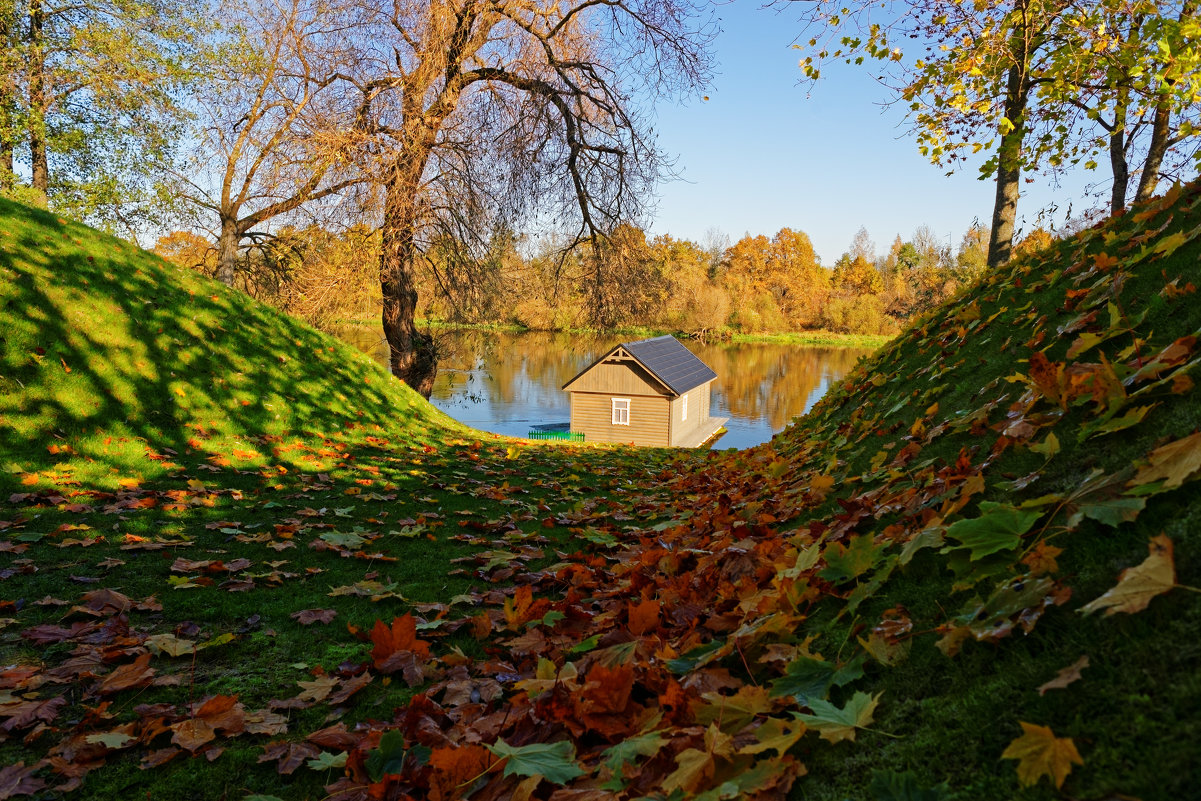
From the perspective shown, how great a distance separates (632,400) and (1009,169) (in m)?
22.7

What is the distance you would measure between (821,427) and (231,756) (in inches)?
231

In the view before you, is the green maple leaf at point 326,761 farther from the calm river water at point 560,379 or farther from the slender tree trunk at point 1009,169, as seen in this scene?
the calm river water at point 560,379

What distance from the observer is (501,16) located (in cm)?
1367

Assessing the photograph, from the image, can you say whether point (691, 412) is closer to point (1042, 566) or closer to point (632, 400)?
point (632, 400)

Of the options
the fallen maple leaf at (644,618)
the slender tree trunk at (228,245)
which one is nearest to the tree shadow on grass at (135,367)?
the fallen maple leaf at (644,618)

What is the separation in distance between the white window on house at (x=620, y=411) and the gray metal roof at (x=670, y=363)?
7.28 feet

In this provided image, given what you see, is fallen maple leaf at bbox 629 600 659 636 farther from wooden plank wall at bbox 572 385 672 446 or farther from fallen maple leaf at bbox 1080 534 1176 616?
wooden plank wall at bbox 572 385 672 446

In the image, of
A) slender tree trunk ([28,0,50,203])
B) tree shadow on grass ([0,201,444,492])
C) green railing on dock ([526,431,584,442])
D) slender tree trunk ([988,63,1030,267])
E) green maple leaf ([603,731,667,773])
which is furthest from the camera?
green railing on dock ([526,431,584,442])

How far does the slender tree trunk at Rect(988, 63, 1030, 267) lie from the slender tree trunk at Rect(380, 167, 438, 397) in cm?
1017

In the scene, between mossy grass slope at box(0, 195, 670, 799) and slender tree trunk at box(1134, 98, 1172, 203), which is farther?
A: slender tree trunk at box(1134, 98, 1172, 203)

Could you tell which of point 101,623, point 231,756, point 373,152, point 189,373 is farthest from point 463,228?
point 231,756

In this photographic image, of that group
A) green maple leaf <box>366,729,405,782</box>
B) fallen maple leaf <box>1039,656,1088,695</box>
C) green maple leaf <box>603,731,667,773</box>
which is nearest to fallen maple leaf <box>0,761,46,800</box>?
green maple leaf <box>366,729,405,782</box>

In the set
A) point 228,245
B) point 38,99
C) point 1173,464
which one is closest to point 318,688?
point 1173,464

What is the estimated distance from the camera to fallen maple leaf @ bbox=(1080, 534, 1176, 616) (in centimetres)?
136
